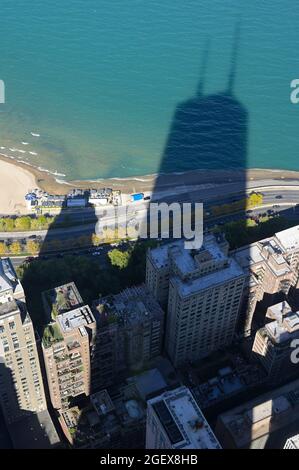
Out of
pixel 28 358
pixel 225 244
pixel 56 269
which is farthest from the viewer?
pixel 56 269

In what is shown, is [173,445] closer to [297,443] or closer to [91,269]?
[297,443]

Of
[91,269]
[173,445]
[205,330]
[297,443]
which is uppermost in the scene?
[91,269]

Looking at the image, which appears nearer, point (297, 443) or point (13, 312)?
point (297, 443)

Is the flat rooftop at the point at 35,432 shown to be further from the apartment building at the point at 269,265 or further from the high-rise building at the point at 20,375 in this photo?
the apartment building at the point at 269,265

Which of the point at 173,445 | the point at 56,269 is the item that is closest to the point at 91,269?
the point at 56,269

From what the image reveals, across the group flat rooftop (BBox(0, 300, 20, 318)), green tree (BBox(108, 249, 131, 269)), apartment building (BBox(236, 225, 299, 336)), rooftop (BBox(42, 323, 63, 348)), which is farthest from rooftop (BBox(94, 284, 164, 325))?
apartment building (BBox(236, 225, 299, 336))

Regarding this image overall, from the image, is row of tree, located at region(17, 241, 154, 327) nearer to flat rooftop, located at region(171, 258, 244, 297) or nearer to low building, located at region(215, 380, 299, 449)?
flat rooftop, located at region(171, 258, 244, 297)

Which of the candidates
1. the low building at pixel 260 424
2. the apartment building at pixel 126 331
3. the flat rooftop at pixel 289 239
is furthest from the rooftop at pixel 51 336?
the flat rooftop at pixel 289 239
